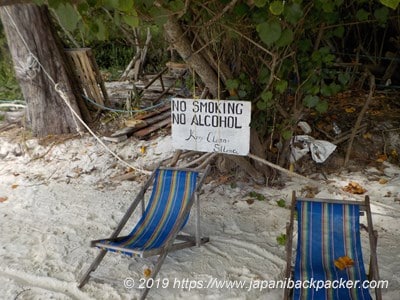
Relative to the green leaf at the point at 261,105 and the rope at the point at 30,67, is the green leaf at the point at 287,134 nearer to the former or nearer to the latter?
the green leaf at the point at 261,105

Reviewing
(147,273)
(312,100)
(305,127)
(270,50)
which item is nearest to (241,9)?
(270,50)

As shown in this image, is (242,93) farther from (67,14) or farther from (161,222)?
(67,14)

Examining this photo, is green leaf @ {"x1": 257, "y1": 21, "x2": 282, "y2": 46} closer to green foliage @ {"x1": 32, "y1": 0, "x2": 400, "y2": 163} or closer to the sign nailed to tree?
green foliage @ {"x1": 32, "y1": 0, "x2": 400, "y2": 163}

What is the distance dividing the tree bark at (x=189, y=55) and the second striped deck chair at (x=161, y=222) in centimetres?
91

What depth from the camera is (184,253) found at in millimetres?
3684

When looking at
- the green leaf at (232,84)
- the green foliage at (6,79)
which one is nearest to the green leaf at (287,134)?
the green leaf at (232,84)

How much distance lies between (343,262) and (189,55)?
87.3 inches

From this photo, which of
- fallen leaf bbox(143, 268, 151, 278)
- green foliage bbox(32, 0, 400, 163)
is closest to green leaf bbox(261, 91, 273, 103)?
green foliage bbox(32, 0, 400, 163)

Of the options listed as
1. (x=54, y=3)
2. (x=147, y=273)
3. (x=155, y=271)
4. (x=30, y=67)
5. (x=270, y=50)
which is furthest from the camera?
(x=30, y=67)

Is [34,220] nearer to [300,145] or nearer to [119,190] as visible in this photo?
[119,190]

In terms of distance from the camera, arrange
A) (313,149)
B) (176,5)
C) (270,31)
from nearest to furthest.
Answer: (270,31), (176,5), (313,149)

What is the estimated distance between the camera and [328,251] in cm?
306

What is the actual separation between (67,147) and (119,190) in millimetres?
1709

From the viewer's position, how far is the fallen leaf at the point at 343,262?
9.63 feet
